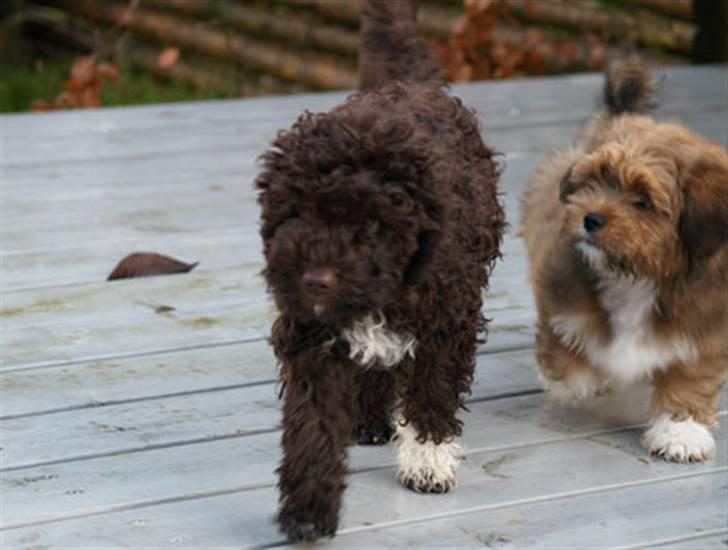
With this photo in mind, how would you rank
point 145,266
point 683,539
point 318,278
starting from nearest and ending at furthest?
1. point 318,278
2. point 683,539
3. point 145,266

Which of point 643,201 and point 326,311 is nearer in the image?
point 326,311

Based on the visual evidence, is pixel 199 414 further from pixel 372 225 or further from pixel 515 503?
pixel 372 225

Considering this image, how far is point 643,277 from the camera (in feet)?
12.6

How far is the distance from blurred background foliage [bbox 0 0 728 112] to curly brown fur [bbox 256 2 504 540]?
15.9 ft

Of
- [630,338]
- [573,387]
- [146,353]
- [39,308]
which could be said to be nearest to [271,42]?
[39,308]

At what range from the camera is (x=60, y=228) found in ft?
18.0

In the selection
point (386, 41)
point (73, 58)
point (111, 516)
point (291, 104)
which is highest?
point (386, 41)

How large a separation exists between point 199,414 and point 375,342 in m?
0.86

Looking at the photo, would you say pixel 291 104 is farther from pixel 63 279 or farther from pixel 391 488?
pixel 391 488

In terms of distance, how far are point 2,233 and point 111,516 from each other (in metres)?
2.23

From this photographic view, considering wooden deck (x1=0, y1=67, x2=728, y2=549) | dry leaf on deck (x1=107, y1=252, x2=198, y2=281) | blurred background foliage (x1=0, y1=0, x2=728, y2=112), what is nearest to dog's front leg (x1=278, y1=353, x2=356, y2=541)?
wooden deck (x1=0, y1=67, x2=728, y2=549)

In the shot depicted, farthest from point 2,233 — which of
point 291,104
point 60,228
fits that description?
point 291,104

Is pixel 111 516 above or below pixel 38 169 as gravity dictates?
above

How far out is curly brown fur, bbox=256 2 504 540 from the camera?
300cm
